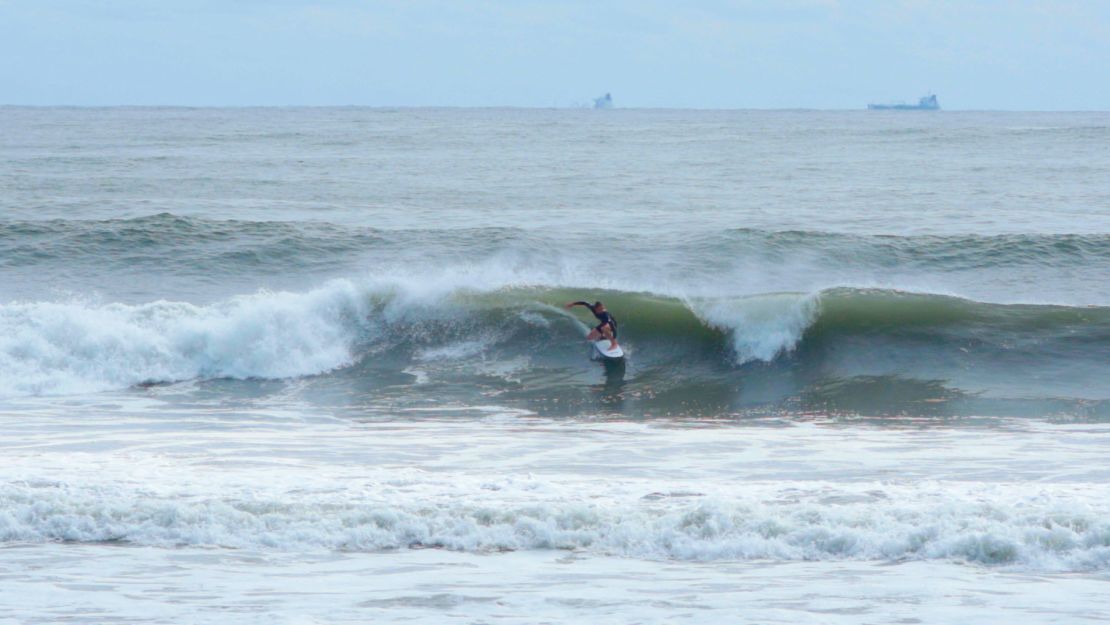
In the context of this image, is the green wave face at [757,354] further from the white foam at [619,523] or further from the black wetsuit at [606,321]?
the white foam at [619,523]

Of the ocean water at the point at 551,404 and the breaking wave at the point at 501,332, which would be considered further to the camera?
the breaking wave at the point at 501,332

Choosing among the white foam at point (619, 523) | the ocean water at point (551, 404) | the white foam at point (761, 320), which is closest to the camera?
the ocean water at point (551, 404)

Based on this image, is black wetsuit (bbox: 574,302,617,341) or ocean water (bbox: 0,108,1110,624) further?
black wetsuit (bbox: 574,302,617,341)

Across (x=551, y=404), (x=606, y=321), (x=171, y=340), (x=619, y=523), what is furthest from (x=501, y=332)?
(x=619, y=523)

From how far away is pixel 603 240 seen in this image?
24.2 metres

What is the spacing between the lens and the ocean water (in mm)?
7961

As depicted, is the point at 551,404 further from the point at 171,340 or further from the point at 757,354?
the point at 171,340

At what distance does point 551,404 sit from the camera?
14273mm

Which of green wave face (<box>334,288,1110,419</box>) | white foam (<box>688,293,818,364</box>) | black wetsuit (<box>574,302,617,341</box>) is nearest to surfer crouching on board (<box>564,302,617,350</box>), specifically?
black wetsuit (<box>574,302,617,341</box>)

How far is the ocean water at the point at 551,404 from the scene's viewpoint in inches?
313

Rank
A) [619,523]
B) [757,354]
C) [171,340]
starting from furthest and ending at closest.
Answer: [757,354] < [171,340] < [619,523]

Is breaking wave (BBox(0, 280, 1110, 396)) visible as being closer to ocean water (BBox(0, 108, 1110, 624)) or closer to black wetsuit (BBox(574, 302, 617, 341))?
ocean water (BBox(0, 108, 1110, 624))

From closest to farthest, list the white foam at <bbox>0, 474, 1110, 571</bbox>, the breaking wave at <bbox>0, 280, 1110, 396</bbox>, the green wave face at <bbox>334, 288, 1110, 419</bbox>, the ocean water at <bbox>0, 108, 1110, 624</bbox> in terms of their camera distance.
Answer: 1. the ocean water at <bbox>0, 108, 1110, 624</bbox>
2. the white foam at <bbox>0, 474, 1110, 571</bbox>
3. the green wave face at <bbox>334, 288, 1110, 419</bbox>
4. the breaking wave at <bbox>0, 280, 1110, 396</bbox>

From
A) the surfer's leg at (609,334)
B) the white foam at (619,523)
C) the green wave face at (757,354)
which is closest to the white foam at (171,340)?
the green wave face at (757,354)
